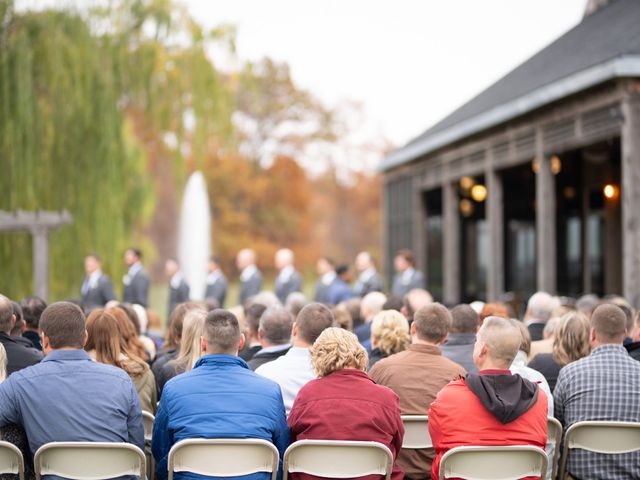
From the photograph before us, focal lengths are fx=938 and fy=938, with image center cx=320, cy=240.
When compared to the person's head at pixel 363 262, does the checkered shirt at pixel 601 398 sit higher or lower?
lower

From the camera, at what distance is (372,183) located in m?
51.8

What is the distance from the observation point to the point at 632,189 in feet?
34.9

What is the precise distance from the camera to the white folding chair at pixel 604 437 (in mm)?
4887

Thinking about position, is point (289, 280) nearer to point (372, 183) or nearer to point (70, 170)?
point (70, 170)

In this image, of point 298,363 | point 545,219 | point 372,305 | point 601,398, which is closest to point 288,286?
point 545,219

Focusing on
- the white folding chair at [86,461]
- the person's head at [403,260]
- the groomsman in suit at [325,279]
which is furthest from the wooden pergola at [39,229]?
the white folding chair at [86,461]

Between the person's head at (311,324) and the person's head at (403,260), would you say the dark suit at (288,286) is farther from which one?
the person's head at (311,324)

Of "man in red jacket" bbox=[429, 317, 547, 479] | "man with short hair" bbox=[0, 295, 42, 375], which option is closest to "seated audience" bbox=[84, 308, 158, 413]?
"man with short hair" bbox=[0, 295, 42, 375]

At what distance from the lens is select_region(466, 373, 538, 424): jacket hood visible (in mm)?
4480

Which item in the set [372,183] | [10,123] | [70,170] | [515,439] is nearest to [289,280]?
[70,170]

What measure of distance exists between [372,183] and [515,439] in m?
47.5

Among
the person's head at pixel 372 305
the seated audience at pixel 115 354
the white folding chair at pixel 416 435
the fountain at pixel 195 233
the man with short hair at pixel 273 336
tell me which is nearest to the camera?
the white folding chair at pixel 416 435

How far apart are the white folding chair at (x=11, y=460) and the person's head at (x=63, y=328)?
595 millimetres

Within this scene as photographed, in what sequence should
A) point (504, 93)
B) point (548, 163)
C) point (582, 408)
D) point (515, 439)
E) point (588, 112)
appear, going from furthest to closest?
point (504, 93) → point (548, 163) → point (588, 112) → point (582, 408) → point (515, 439)
